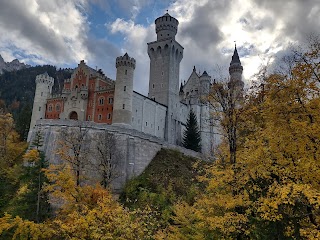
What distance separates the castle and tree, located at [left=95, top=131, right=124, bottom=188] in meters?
7.34

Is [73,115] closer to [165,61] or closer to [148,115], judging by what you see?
[148,115]

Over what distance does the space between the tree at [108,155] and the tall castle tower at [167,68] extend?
20.5 meters

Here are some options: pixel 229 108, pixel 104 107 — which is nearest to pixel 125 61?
pixel 104 107

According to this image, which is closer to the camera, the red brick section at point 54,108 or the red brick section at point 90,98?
the red brick section at point 90,98

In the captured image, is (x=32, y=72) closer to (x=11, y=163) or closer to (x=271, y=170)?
(x=11, y=163)

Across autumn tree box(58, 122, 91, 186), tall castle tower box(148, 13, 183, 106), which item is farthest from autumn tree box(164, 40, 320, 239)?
tall castle tower box(148, 13, 183, 106)

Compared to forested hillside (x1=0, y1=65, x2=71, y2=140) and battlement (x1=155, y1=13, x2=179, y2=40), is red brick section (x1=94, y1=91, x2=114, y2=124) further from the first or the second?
forested hillside (x1=0, y1=65, x2=71, y2=140)

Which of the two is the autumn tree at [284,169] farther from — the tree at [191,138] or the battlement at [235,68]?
the battlement at [235,68]

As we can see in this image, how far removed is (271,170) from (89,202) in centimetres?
1599

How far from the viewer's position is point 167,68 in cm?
5731

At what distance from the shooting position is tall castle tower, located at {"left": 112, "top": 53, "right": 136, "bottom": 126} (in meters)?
44.6

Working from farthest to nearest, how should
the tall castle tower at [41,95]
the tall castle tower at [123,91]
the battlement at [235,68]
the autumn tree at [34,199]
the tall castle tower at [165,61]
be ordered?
the battlement at [235,68] → the tall castle tower at [165,61] → the tall castle tower at [41,95] → the tall castle tower at [123,91] → the autumn tree at [34,199]

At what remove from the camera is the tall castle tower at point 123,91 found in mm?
44625

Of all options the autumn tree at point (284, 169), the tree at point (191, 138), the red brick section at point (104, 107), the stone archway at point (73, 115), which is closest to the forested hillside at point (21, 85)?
the stone archway at point (73, 115)
